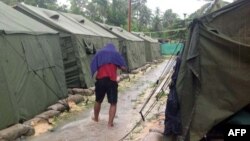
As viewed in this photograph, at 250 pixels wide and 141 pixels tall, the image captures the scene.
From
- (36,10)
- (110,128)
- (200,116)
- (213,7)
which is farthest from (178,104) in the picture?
(36,10)

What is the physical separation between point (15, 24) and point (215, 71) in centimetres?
682

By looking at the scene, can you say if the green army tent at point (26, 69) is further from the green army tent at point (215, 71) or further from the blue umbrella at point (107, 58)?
A: the green army tent at point (215, 71)

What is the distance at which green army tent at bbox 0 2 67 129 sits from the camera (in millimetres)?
9281

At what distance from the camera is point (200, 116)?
6.42 metres

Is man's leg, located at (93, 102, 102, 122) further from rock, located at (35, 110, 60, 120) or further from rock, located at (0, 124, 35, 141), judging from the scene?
rock, located at (0, 124, 35, 141)

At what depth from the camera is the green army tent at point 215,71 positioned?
634 centimetres

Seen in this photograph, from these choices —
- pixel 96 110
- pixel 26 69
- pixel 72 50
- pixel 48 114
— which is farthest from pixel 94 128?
pixel 72 50

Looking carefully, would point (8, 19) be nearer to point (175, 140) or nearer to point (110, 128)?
point (110, 128)

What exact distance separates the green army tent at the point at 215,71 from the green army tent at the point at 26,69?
4.39 m

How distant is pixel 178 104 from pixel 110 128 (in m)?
3.24

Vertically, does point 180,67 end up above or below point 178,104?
above

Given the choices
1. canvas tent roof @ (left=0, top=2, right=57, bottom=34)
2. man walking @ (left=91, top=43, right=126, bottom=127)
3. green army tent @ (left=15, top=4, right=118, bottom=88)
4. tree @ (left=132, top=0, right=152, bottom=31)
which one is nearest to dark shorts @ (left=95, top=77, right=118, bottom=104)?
man walking @ (left=91, top=43, right=126, bottom=127)

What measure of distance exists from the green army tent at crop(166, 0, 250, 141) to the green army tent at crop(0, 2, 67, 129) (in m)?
4.39
